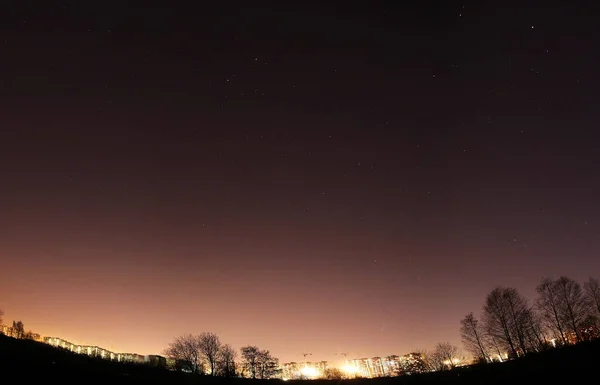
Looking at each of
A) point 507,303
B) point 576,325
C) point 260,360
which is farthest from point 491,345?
point 260,360

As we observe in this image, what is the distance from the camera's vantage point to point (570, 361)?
3306 centimetres

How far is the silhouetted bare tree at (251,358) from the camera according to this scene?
356ft

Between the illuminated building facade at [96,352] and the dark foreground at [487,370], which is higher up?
the illuminated building facade at [96,352]

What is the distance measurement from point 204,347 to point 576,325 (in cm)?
8355

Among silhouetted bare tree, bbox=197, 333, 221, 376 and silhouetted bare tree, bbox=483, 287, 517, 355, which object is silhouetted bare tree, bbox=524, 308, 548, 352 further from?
silhouetted bare tree, bbox=197, 333, 221, 376

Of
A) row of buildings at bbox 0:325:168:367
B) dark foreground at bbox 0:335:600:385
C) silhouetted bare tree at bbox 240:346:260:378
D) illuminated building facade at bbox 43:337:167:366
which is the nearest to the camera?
dark foreground at bbox 0:335:600:385

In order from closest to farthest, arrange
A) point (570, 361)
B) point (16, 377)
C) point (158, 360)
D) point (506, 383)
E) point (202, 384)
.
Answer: point (16, 377) → point (570, 361) → point (506, 383) → point (202, 384) → point (158, 360)

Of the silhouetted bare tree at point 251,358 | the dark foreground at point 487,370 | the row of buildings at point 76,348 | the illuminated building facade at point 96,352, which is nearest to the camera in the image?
the dark foreground at point 487,370

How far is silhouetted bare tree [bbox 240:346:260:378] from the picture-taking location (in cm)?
10846

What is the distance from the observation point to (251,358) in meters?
110

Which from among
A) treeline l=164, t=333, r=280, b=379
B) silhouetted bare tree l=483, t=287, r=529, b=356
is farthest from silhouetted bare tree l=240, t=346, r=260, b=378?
silhouetted bare tree l=483, t=287, r=529, b=356

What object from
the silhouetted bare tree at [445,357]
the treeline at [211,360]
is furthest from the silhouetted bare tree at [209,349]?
the silhouetted bare tree at [445,357]

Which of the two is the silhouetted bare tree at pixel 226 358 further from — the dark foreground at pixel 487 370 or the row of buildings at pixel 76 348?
the dark foreground at pixel 487 370

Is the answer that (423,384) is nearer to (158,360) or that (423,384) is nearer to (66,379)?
(66,379)
